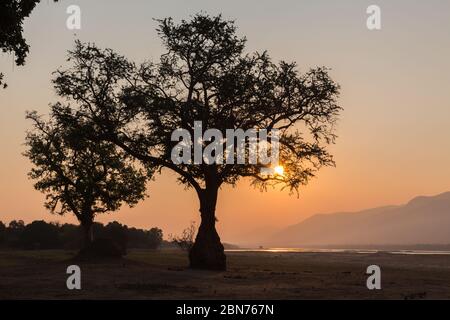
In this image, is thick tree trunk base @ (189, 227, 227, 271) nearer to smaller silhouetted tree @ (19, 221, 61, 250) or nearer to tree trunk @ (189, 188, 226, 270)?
tree trunk @ (189, 188, 226, 270)

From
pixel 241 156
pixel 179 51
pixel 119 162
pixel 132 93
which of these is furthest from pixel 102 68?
pixel 119 162

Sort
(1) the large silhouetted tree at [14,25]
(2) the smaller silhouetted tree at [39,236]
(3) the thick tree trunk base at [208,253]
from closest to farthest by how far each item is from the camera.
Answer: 1. (1) the large silhouetted tree at [14,25]
2. (3) the thick tree trunk base at [208,253]
3. (2) the smaller silhouetted tree at [39,236]

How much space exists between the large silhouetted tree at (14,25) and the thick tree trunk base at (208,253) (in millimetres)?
21741

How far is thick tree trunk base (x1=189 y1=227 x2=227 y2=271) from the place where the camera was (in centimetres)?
4400

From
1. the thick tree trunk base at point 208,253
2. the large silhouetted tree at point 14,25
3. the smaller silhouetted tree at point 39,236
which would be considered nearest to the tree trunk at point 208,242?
the thick tree trunk base at point 208,253

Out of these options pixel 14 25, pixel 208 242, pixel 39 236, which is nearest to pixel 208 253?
pixel 208 242

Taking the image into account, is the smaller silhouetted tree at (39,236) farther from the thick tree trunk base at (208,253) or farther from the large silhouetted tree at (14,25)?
the large silhouetted tree at (14,25)

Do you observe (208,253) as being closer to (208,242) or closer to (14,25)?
(208,242)

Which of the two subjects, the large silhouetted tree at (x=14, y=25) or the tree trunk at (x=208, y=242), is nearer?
the large silhouetted tree at (x=14, y=25)

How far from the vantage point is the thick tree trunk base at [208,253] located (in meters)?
44.0

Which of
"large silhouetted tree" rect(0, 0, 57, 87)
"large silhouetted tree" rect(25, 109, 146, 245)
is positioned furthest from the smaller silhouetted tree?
"large silhouetted tree" rect(0, 0, 57, 87)

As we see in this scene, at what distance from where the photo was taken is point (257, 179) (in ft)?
153

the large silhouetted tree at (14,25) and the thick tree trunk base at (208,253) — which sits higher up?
the large silhouetted tree at (14,25)
